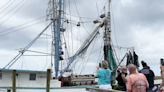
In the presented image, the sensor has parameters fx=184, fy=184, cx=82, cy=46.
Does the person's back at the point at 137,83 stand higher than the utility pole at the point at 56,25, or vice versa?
the utility pole at the point at 56,25

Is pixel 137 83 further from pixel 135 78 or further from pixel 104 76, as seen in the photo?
pixel 104 76

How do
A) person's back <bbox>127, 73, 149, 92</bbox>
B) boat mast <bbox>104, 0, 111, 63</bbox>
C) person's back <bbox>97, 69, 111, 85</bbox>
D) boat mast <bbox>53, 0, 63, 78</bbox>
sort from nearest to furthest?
person's back <bbox>127, 73, 149, 92</bbox>, person's back <bbox>97, 69, 111, 85</bbox>, boat mast <bbox>53, 0, 63, 78</bbox>, boat mast <bbox>104, 0, 111, 63</bbox>

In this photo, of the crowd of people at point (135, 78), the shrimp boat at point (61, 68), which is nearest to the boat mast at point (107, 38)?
the shrimp boat at point (61, 68)

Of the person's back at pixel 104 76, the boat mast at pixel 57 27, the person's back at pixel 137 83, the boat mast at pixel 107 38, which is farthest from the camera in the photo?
the boat mast at pixel 107 38

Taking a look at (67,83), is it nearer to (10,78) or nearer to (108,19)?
(10,78)

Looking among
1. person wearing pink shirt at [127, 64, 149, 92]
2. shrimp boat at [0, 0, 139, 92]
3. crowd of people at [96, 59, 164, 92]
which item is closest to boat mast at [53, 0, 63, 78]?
shrimp boat at [0, 0, 139, 92]

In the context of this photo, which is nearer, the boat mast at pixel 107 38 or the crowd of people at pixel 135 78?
the crowd of people at pixel 135 78

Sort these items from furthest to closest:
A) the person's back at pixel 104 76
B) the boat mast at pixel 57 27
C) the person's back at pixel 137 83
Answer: the boat mast at pixel 57 27 < the person's back at pixel 104 76 < the person's back at pixel 137 83

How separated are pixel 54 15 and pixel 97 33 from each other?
6.27m

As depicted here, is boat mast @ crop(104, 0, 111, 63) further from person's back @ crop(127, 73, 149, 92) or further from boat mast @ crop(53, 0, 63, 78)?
person's back @ crop(127, 73, 149, 92)

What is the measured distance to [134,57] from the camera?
22422mm

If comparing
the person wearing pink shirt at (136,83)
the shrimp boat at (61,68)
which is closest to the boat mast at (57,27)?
the shrimp boat at (61,68)

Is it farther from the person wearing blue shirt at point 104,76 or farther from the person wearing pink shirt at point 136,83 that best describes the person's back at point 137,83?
the person wearing blue shirt at point 104,76

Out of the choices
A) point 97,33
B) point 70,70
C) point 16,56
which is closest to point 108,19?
point 97,33
